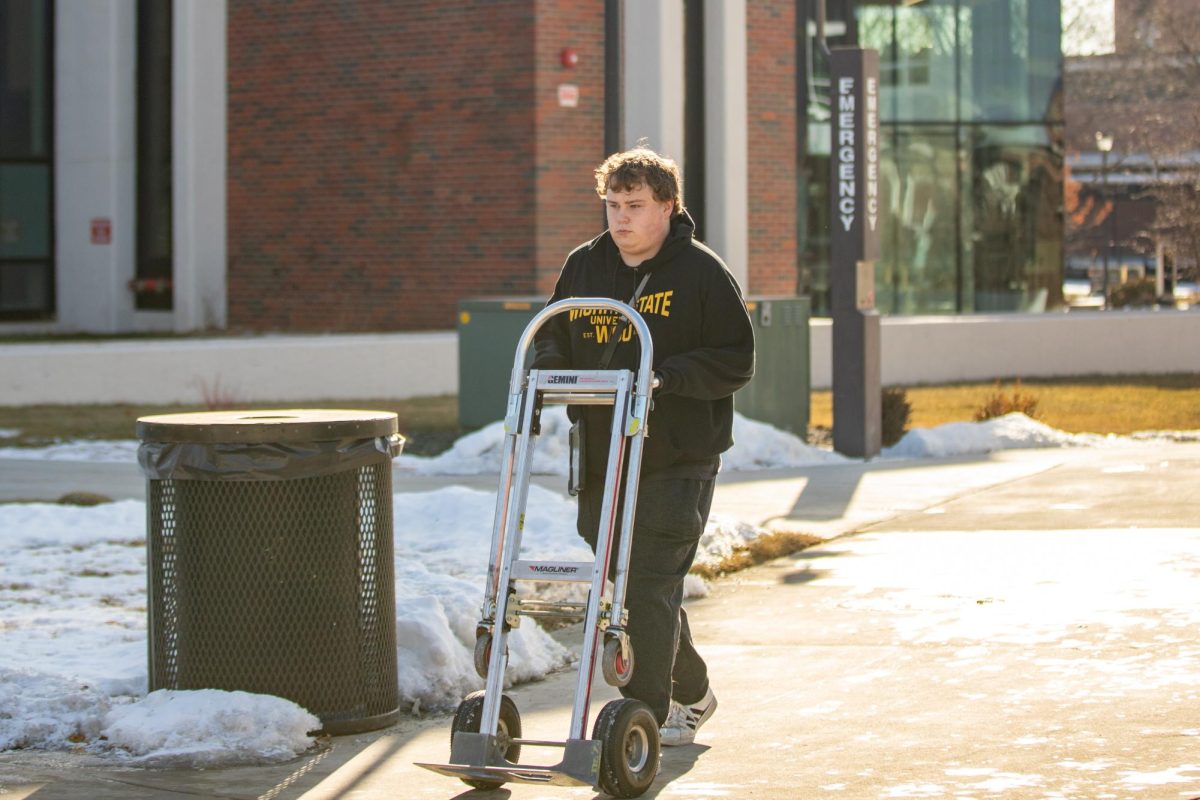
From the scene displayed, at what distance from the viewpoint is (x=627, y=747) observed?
17.1 ft

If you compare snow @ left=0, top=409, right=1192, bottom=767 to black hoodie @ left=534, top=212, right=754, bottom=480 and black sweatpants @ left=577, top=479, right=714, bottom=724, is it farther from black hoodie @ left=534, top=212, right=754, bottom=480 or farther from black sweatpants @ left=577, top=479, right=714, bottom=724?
black hoodie @ left=534, top=212, right=754, bottom=480

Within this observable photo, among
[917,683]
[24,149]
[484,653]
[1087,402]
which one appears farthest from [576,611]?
[24,149]

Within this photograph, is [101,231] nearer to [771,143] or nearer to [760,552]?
[771,143]

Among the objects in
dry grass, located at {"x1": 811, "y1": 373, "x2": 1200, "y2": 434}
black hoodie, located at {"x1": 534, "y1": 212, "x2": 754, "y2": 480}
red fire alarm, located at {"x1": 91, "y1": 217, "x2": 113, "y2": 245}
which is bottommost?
dry grass, located at {"x1": 811, "y1": 373, "x2": 1200, "y2": 434}

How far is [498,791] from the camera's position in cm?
552

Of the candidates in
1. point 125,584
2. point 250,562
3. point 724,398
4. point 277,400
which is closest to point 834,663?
point 724,398

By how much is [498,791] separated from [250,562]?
1214mm

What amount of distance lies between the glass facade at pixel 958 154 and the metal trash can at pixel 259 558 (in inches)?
989

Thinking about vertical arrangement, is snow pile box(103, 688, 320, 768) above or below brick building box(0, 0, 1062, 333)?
below

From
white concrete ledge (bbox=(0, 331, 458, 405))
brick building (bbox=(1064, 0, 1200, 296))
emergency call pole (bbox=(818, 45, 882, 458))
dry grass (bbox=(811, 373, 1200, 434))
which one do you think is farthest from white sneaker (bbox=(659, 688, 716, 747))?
brick building (bbox=(1064, 0, 1200, 296))

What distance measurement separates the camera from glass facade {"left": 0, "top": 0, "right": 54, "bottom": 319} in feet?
89.6

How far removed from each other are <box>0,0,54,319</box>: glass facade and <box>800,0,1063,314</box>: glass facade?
39.6 feet

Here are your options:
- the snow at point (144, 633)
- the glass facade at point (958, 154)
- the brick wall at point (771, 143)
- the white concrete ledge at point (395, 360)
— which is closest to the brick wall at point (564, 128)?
the white concrete ledge at point (395, 360)

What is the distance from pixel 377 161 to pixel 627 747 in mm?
20195
